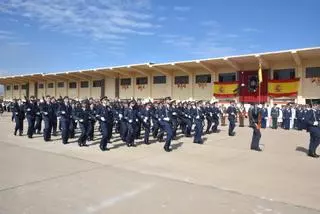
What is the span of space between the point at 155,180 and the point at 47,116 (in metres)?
8.29

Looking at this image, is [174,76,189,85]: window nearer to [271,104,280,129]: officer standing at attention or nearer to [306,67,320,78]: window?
[306,67,320,78]: window

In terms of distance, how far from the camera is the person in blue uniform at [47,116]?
14.2 m

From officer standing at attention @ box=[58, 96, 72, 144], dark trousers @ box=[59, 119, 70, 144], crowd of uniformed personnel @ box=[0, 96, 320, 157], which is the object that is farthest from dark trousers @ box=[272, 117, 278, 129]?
dark trousers @ box=[59, 119, 70, 144]

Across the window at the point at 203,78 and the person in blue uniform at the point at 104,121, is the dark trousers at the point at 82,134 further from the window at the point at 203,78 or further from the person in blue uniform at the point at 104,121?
the window at the point at 203,78

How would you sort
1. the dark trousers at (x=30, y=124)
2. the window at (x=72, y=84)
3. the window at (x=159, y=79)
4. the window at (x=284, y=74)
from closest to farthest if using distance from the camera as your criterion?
the dark trousers at (x=30, y=124), the window at (x=284, y=74), the window at (x=159, y=79), the window at (x=72, y=84)

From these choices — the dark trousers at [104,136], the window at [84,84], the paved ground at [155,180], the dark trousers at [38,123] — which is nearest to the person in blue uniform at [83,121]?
the paved ground at [155,180]

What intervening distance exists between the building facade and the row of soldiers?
11175mm

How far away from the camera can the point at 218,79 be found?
30.5 m

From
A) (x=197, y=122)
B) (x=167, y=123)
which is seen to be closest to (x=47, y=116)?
(x=167, y=123)

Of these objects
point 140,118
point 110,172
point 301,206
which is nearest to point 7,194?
point 110,172

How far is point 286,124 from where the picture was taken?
22.6 metres

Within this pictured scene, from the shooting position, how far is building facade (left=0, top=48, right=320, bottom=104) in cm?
2575

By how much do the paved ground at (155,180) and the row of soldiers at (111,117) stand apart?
917mm

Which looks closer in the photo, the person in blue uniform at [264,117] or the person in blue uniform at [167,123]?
the person in blue uniform at [167,123]
